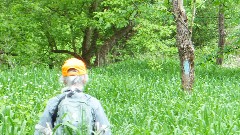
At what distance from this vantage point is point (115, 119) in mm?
6516

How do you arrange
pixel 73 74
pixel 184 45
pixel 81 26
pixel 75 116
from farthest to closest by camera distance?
pixel 81 26
pixel 184 45
pixel 73 74
pixel 75 116

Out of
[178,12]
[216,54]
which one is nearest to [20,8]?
[216,54]

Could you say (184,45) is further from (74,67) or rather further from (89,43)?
(89,43)

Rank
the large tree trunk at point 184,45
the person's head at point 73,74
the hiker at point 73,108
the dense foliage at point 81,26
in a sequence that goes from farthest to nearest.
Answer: the dense foliage at point 81,26 → the large tree trunk at point 184,45 → the person's head at point 73,74 → the hiker at point 73,108

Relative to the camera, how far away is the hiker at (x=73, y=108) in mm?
3402

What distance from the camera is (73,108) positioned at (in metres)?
3.44

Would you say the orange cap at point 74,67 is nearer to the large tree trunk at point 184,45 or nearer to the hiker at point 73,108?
the hiker at point 73,108

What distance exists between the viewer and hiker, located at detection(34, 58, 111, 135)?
3402 mm

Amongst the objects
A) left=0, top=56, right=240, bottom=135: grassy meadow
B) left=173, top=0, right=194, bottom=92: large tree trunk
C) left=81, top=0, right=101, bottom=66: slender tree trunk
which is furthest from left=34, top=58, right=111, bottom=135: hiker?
left=81, top=0, right=101, bottom=66: slender tree trunk

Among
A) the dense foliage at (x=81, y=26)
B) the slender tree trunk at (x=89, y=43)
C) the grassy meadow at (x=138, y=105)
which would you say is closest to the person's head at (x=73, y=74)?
the grassy meadow at (x=138, y=105)

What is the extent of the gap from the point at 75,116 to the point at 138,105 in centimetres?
453

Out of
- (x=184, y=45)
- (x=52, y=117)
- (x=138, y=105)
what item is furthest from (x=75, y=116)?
(x=184, y=45)

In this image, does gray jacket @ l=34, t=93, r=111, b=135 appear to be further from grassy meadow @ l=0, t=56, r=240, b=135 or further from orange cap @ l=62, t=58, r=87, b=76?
grassy meadow @ l=0, t=56, r=240, b=135

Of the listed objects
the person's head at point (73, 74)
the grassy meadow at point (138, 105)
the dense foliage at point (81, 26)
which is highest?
the dense foliage at point (81, 26)
